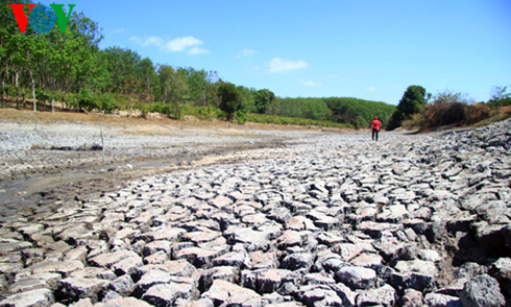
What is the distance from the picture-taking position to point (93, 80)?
3522 centimetres

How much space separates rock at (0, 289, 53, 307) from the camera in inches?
81.3

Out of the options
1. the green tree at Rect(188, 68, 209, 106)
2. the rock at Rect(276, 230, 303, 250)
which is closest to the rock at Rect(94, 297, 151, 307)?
the rock at Rect(276, 230, 303, 250)

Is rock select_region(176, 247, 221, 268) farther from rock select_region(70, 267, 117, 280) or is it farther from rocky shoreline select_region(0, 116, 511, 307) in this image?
rock select_region(70, 267, 117, 280)

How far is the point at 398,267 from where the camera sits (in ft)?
7.71

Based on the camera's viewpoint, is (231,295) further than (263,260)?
No

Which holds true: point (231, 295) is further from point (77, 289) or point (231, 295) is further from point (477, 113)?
point (477, 113)

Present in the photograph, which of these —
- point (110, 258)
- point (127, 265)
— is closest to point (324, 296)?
point (127, 265)

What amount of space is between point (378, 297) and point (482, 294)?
577mm

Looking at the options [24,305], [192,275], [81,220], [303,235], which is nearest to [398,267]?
[303,235]

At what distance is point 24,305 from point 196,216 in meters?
1.97

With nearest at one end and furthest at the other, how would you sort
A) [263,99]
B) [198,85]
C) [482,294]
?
[482,294] → [198,85] → [263,99]

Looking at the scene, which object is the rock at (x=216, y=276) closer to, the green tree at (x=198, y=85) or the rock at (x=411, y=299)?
the rock at (x=411, y=299)

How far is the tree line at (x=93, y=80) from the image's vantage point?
25375mm

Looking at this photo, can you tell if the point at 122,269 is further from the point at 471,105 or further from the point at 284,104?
the point at 284,104
